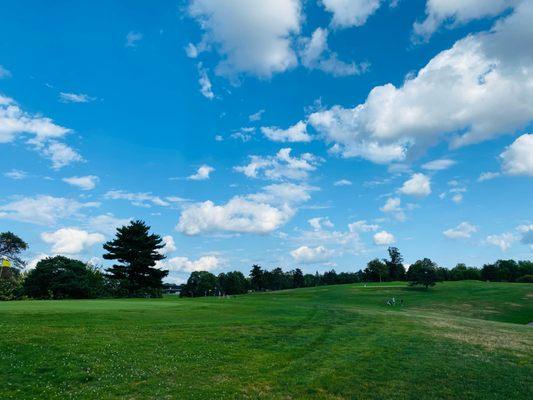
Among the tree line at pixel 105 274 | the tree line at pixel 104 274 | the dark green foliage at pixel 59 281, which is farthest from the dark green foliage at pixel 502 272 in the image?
the dark green foliage at pixel 59 281

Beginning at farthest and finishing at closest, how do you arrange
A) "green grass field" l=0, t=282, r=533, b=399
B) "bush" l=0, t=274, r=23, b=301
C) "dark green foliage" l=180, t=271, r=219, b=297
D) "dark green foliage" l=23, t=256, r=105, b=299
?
1. "dark green foliage" l=180, t=271, r=219, b=297
2. "dark green foliage" l=23, t=256, r=105, b=299
3. "bush" l=0, t=274, r=23, b=301
4. "green grass field" l=0, t=282, r=533, b=399

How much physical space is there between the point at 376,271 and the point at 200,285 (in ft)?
248

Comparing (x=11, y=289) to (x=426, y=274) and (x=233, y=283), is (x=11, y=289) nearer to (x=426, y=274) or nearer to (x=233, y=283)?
(x=426, y=274)

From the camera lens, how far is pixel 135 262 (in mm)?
82875

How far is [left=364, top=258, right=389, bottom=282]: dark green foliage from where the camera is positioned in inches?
7082

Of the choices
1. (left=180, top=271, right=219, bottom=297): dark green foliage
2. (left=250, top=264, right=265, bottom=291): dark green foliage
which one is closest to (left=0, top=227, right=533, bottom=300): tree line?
Result: (left=180, top=271, right=219, bottom=297): dark green foliage

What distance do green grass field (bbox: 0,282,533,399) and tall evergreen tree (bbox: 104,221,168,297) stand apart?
54.9 metres

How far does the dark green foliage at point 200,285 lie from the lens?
166m

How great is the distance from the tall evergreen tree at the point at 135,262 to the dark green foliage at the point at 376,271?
11805 cm

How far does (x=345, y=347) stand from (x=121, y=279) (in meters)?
68.8

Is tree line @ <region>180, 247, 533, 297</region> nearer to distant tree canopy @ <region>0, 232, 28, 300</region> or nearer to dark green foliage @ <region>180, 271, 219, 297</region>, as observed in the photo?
dark green foliage @ <region>180, 271, 219, 297</region>

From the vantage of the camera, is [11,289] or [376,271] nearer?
[11,289]

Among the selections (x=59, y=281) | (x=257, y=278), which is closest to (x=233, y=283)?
(x=257, y=278)

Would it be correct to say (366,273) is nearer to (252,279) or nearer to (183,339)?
(252,279)
